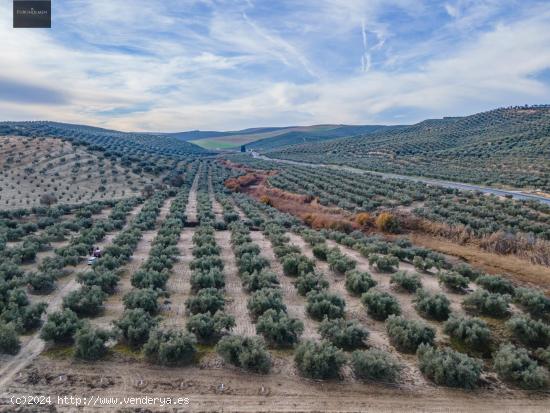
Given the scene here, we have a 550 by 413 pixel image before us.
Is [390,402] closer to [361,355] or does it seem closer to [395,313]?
[361,355]

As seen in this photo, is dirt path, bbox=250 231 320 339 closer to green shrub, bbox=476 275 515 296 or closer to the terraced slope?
green shrub, bbox=476 275 515 296

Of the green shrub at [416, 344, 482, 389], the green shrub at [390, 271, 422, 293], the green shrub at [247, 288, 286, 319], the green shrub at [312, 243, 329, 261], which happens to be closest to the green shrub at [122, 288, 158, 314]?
the green shrub at [247, 288, 286, 319]

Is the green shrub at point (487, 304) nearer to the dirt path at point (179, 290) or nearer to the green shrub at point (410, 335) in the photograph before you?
the green shrub at point (410, 335)

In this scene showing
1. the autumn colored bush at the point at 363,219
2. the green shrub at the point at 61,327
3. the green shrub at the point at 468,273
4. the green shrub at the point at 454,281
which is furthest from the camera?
the autumn colored bush at the point at 363,219

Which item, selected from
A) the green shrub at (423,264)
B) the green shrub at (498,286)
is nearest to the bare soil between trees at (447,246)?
the green shrub at (498,286)

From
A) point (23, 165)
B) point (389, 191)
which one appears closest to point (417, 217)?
point (389, 191)
